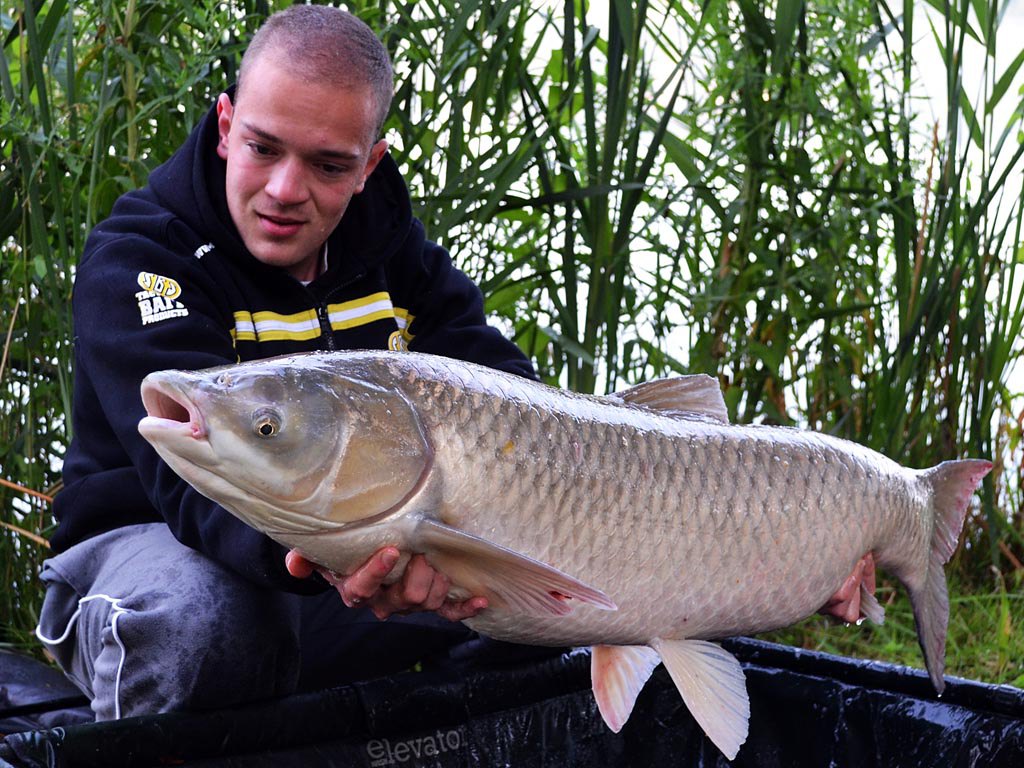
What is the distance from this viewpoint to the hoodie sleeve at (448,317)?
1958mm

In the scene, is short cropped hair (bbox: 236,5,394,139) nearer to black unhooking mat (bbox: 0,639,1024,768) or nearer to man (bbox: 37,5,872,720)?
man (bbox: 37,5,872,720)

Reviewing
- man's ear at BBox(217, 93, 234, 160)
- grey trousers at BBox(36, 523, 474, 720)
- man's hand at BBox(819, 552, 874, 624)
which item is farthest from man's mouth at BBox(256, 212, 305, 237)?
man's hand at BBox(819, 552, 874, 624)

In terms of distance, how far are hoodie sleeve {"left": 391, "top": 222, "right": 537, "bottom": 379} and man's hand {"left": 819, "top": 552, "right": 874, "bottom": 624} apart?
1.88ft

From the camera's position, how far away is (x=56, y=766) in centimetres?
127

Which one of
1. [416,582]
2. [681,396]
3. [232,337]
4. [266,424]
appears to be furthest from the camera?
[232,337]

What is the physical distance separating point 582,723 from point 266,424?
82 centimetres

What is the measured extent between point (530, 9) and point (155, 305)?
0.89 meters

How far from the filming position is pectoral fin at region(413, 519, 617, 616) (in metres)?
1.14

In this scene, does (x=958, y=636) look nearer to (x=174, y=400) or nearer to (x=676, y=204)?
(x=676, y=204)

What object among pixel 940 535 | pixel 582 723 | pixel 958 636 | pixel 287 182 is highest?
pixel 287 182

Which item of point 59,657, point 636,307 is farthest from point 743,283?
point 59,657

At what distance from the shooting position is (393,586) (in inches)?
48.8

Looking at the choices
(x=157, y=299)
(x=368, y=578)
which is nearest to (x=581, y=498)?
(x=368, y=578)

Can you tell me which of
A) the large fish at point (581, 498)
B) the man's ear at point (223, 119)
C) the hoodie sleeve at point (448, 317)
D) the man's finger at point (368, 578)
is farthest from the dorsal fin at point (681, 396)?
the man's ear at point (223, 119)
